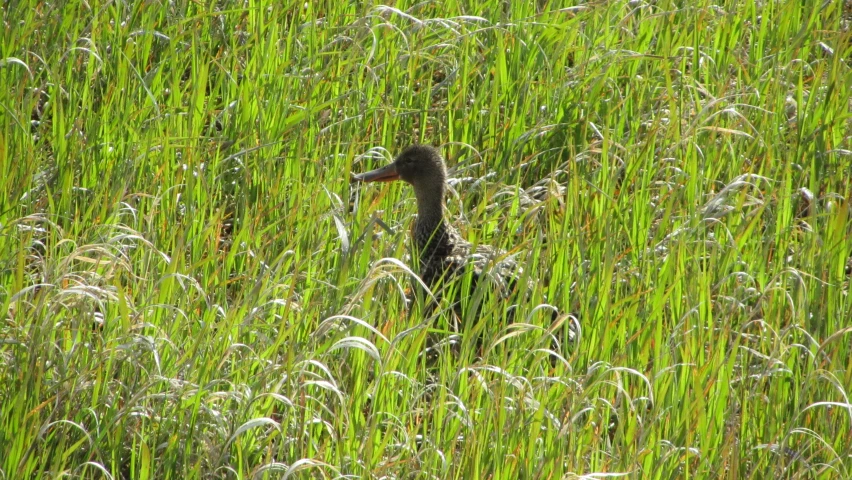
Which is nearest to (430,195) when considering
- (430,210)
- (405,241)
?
(430,210)

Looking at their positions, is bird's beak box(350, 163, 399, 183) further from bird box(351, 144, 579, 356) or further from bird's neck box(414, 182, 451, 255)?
bird's neck box(414, 182, 451, 255)

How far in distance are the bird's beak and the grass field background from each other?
0.17ft

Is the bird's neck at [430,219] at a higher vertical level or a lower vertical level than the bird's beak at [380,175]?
lower

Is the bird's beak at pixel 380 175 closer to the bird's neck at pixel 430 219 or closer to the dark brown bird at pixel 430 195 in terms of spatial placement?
the dark brown bird at pixel 430 195

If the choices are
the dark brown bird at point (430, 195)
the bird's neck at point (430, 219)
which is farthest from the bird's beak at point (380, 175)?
the bird's neck at point (430, 219)

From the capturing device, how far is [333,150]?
4.22 m

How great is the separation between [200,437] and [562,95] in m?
2.32

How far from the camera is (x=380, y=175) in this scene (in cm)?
407

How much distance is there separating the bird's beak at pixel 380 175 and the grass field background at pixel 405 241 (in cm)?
5

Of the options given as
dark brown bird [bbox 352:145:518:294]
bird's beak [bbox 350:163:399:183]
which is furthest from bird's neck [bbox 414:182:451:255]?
bird's beak [bbox 350:163:399:183]

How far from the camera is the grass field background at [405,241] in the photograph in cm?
268

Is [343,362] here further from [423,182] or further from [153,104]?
[153,104]

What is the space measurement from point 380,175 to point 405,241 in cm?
26

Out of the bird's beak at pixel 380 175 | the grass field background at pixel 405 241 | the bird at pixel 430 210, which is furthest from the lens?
the bird's beak at pixel 380 175
